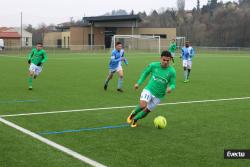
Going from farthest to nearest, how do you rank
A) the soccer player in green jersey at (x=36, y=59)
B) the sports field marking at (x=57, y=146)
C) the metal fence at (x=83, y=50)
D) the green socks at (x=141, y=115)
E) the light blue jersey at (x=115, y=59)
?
the metal fence at (x=83, y=50) → the soccer player in green jersey at (x=36, y=59) → the light blue jersey at (x=115, y=59) → the green socks at (x=141, y=115) → the sports field marking at (x=57, y=146)

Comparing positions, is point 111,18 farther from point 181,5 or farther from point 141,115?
point 141,115

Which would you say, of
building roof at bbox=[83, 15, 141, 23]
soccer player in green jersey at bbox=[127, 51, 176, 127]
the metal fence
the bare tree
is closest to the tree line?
the bare tree

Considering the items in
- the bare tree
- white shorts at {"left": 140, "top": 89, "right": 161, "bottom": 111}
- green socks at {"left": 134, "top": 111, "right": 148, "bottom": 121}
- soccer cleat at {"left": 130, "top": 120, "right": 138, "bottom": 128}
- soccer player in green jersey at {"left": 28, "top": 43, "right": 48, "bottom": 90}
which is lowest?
soccer cleat at {"left": 130, "top": 120, "right": 138, "bottom": 128}

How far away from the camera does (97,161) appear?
6.48 meters

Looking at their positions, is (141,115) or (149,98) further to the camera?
(141,115)

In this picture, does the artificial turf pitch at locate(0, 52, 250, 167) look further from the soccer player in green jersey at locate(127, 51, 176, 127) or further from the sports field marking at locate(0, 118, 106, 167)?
the soccer player in green jersey at locate(127, 51, 176, 127)

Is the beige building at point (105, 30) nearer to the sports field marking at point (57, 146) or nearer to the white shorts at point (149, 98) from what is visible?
the white shorts at point (149, 98)

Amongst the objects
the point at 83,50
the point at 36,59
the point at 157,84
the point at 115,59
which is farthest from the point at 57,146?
the point at 83,50

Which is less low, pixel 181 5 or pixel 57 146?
pixel 181 5

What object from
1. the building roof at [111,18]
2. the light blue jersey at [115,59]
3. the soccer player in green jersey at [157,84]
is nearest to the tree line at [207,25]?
the building roof at [111,18]

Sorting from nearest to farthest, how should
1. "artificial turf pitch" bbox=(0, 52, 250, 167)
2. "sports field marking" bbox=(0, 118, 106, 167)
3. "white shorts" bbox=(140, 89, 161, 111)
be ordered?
"sports field marking" bbox=(0, 118, 106, 167) < "artificial turf pitch" bbox=(0, 52, 250, 167) < "white shorts" bbox=(140, 89, 161, 111)

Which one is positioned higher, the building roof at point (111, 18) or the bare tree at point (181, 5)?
the bare tree at point (181, 5)

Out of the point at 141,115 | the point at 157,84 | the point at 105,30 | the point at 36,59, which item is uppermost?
the point at 105,30

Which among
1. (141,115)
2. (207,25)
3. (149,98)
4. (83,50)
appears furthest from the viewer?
(207,25)
